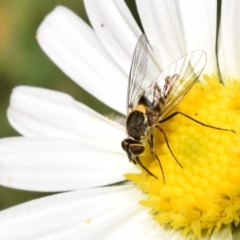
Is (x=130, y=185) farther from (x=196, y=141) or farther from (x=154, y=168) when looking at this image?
(x=196, y=141)

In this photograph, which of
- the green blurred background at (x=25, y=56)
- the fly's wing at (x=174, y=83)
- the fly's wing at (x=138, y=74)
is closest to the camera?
the fly's wing at (x=174, y=83)

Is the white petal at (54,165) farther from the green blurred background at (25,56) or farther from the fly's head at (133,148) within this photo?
the green blurred background at (25,56)

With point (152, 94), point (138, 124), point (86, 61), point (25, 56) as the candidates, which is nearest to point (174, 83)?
point (152, 94)

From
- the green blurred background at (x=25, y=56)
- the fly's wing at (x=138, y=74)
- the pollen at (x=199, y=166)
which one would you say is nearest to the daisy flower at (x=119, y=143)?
the pollen at (x=199, y=166)

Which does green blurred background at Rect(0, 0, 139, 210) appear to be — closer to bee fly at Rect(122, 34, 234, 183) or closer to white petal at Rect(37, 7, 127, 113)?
white petal at Rect(37, 7, 127, 113)

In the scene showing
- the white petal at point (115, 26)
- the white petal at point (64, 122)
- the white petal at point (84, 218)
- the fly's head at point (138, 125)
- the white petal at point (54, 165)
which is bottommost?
the white petal at point (84, 218)

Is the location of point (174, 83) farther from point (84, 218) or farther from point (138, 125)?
point (84, 218)
